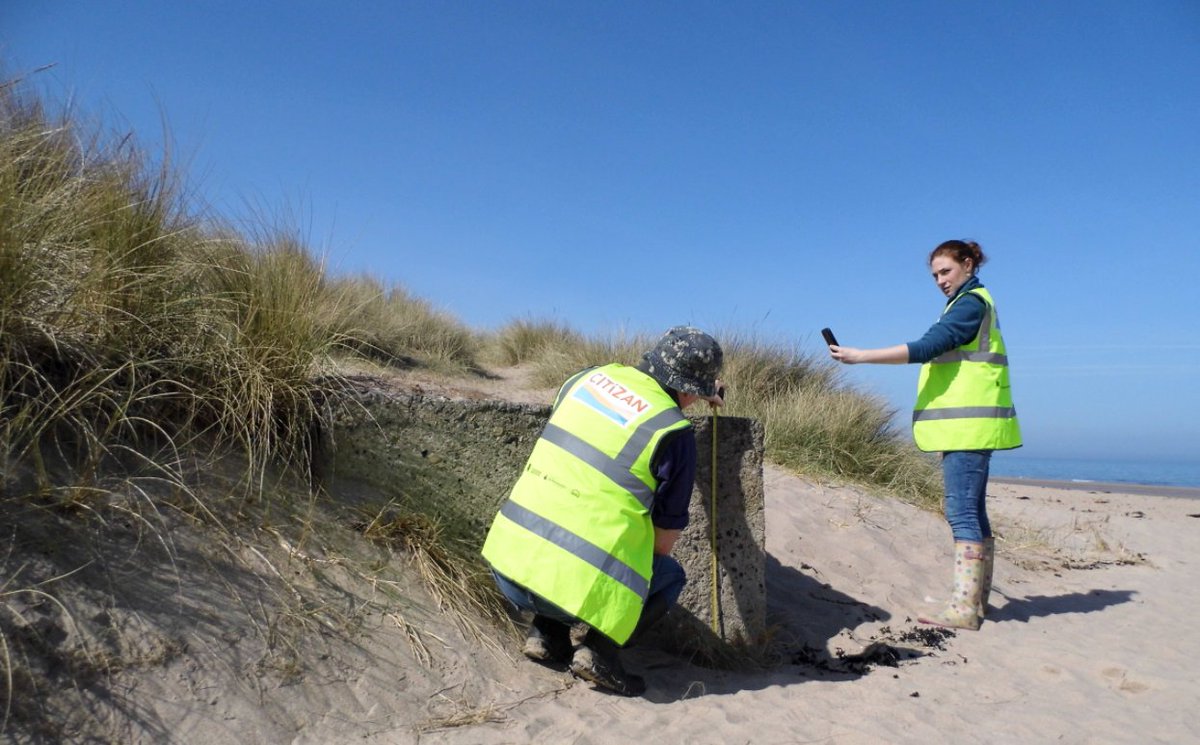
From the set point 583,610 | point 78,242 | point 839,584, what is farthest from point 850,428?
point 78,242

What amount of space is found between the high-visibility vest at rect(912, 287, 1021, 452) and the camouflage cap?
167 centimetres

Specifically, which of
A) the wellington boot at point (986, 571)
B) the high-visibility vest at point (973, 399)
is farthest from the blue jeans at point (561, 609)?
the wellington boot at point (986, 571)

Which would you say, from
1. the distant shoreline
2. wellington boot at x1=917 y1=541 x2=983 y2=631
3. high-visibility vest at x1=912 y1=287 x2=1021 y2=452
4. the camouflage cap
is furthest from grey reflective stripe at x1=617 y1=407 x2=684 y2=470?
the distant shoreline

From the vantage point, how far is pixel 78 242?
10.3 feet

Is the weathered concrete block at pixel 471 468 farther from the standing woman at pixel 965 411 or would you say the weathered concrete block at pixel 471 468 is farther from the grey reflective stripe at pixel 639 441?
the standing woman at pixel 965 411

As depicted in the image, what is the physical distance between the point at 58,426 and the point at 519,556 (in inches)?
67.3

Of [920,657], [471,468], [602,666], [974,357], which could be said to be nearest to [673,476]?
[602,666]

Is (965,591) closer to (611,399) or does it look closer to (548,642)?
(548,642)

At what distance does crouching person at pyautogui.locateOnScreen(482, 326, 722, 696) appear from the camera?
8.41 feet

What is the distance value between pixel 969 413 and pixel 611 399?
2113mm

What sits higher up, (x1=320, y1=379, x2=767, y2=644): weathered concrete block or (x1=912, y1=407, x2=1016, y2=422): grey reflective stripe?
(x1=912, y1=407, x2=1016, y2=422): grey reflective stripe

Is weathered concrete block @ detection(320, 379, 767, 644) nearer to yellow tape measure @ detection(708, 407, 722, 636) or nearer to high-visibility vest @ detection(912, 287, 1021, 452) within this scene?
yellow tape measure @ detection(708, 407, 722, 636)

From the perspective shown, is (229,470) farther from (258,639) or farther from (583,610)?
(583,610)

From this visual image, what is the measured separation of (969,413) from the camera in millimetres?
3826
